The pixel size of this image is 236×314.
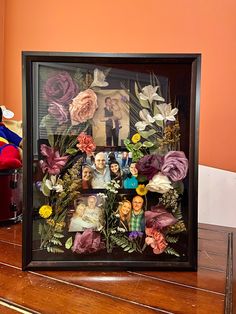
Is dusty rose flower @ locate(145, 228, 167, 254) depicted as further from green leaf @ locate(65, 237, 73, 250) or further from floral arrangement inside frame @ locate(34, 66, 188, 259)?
green leaf @ locate(65, 237, 73, 250)

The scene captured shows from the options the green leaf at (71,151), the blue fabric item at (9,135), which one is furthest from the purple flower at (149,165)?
the blue fabric item at (9,135)

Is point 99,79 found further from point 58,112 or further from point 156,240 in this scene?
point 156,240

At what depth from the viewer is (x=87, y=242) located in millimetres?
527

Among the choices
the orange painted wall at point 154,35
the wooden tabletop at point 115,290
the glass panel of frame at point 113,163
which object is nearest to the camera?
the wooden tabletop at point 115,290

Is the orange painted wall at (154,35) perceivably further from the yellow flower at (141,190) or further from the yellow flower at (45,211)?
the yellow flower at (45,211)

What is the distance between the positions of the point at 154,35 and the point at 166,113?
554 mm

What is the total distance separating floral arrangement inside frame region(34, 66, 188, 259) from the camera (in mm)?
529

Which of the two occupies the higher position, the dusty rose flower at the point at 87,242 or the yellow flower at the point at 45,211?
the yellow flower at the point at 45,211

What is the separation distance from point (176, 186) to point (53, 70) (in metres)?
0.29

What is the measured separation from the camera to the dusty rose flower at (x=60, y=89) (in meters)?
0.53

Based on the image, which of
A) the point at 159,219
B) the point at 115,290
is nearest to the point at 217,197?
the point at 159,219

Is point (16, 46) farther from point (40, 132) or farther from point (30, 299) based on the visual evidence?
point (30, 299)

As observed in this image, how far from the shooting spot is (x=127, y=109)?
0.54 metres

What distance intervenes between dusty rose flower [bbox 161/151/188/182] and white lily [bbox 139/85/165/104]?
0.10 meters
